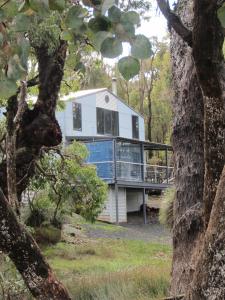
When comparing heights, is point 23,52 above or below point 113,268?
above

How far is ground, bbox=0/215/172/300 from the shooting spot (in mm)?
9477

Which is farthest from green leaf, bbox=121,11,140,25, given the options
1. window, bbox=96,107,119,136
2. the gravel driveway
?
window, bbox=96,107,119,136

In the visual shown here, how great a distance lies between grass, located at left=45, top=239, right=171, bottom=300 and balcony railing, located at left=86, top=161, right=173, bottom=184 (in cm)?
623

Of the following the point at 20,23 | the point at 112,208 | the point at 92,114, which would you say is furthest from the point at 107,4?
the point at 92,114

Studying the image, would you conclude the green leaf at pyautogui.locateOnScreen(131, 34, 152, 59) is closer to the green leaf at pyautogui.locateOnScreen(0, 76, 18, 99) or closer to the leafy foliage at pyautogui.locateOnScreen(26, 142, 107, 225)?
the green leaf at pyautogui.locateOnScreen(0, 76, 18, 99)

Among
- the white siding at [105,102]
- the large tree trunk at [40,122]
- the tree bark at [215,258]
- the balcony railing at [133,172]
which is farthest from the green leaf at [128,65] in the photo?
the white siding at [105,102]

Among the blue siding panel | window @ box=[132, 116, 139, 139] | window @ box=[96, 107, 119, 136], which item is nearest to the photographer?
the blue siding panel

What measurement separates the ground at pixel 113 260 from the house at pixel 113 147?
1.89m

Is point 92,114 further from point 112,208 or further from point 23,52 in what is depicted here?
point 23,52

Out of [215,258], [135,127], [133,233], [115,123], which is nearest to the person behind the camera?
[215,258]

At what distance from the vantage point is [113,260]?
18.5 m

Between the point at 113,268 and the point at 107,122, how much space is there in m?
19.9

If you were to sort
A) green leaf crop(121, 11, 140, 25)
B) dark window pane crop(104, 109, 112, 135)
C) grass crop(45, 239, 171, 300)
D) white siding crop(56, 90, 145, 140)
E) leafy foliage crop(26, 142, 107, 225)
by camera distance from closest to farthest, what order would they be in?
green leaf crop(121, 11, 140, 25), grass crop(45, 239, 171, 300), leafy foliage crop(26, 142, 107, 225), white siding crop(56, 90, 145, 140), dark window pane crop(104, 109, 112, 135)

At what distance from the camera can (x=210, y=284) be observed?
217 centimetres
